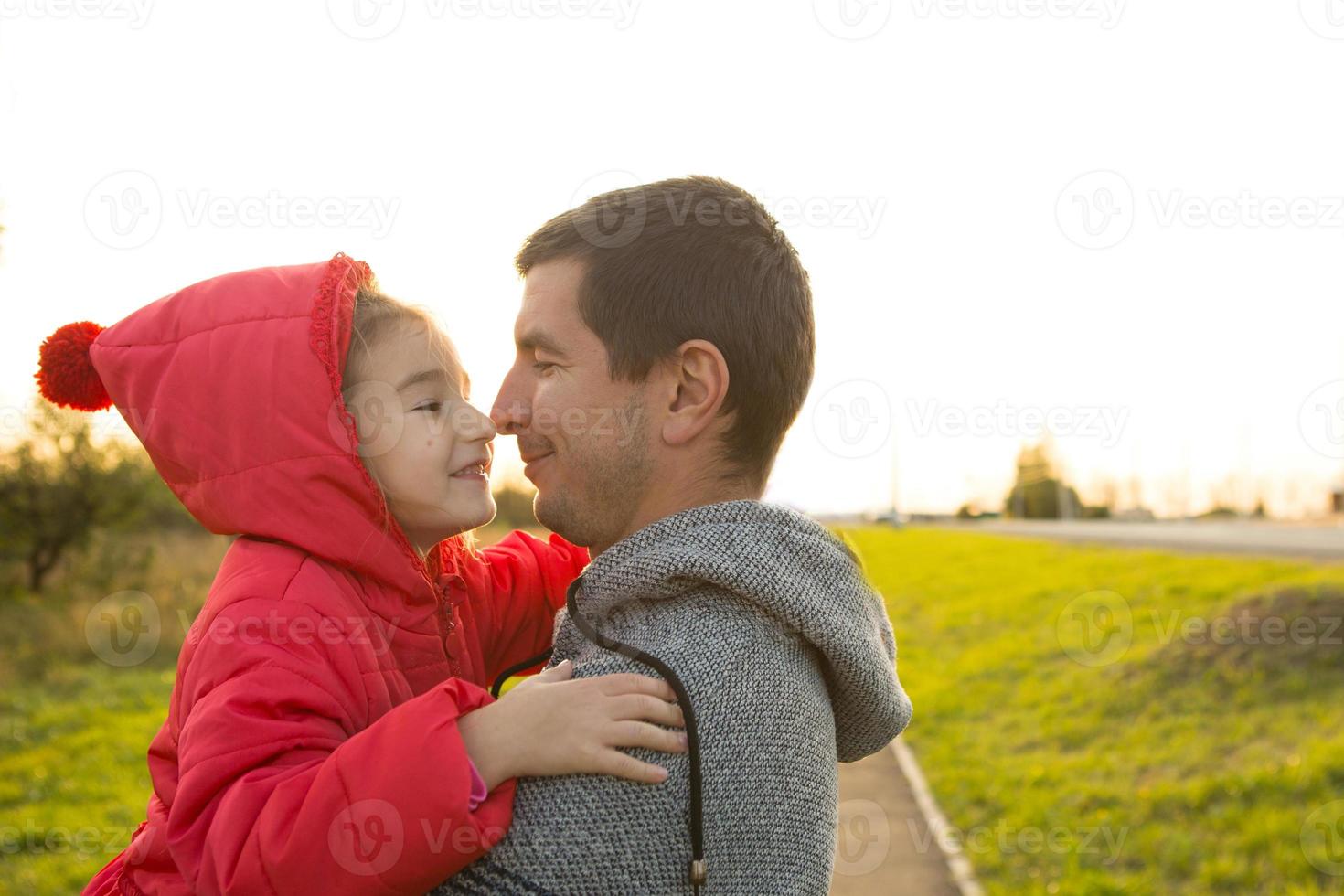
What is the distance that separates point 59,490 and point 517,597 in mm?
17012

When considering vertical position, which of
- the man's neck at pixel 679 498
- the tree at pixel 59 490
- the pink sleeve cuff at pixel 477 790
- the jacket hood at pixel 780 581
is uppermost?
the man's neck at pixel 679 498

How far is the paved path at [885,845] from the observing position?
7211mm

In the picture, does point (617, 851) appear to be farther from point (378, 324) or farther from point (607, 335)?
point (378, 324)

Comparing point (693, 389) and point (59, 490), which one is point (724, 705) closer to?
point (693, 389)

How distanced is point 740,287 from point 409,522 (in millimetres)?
985

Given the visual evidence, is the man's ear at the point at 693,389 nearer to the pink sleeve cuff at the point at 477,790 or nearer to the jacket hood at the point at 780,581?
the jacket hood at the point at 780,581

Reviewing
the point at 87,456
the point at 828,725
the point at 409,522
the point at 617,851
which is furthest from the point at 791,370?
the point at 87,456

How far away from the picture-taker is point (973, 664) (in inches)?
557

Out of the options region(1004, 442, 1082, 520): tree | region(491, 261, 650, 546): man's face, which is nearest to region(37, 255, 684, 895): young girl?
region(491, 261, 650, 546): man's face

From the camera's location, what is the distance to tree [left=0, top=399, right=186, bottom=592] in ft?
54.1

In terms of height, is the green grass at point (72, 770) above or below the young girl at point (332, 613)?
below

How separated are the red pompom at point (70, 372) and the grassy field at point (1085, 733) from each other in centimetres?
570

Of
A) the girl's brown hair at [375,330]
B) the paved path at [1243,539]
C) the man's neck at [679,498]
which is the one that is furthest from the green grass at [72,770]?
the paved path at [1243,539]

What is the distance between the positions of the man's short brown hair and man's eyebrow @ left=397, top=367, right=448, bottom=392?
365 millimetres
